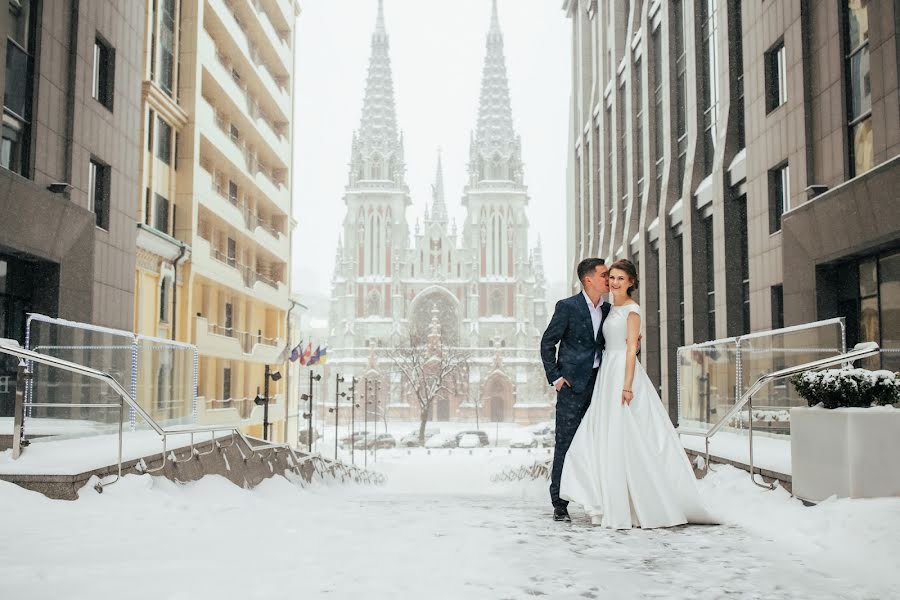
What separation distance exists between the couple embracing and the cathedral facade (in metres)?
90.0

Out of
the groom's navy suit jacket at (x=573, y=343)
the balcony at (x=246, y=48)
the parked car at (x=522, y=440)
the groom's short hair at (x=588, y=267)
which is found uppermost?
the balcony at (x=246, y=48)

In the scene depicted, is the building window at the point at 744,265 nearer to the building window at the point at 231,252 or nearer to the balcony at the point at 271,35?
the building window at the point at 231,252

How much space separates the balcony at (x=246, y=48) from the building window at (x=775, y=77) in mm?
17645

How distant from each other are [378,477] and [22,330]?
16.5 m

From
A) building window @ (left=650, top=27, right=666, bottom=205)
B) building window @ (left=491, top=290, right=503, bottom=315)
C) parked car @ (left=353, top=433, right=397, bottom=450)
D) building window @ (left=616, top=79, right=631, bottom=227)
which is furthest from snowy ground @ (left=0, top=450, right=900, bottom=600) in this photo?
building window @ (left=491, top=290, right=503, bottom=315)

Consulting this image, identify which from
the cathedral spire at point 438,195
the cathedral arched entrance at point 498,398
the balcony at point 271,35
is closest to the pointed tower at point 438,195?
the cathedral spire at point 438,195

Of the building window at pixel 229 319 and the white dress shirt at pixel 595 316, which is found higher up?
the building window at pixel 229 319

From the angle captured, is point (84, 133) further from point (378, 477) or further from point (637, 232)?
point (637, 232)

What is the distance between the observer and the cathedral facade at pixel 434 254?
335 feet

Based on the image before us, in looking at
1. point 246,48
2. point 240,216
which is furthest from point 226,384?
point 246,48

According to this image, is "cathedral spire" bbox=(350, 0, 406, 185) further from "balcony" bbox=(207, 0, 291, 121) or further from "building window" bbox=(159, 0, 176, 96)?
"building window" bbox=(159, 0, 176, 96)

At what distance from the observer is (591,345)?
7.58m

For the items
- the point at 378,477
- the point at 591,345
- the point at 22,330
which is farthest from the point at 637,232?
the point at 591,345

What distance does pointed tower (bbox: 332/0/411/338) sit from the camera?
4149 inches
